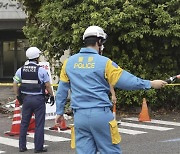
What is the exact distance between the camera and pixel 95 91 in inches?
187

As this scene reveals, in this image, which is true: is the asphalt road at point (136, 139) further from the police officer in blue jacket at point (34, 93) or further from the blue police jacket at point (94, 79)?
the blue police jacket at point (94, 79)

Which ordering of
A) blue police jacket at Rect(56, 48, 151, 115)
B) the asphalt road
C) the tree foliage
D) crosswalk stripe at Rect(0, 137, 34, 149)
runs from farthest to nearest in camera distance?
the tree foliage, crosswalk stripe at Rect(0, 137, 34, 149), the asphalt road, blue police jacket at Rect(56, 48, 151, 115)

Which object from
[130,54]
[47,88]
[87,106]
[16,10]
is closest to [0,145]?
[47,88]

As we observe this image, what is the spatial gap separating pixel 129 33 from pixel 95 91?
8462 mm

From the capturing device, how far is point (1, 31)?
31656 mm

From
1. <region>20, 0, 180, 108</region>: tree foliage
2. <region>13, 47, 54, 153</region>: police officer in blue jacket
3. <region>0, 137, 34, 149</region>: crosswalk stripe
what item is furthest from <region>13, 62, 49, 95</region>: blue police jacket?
<region>20, 0, 180, 108</region>: tree foliage

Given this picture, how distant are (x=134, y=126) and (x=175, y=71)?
11.0 ft

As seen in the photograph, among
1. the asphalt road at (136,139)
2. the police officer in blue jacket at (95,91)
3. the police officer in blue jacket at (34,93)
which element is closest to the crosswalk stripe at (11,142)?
the asphalt road at (136,139)

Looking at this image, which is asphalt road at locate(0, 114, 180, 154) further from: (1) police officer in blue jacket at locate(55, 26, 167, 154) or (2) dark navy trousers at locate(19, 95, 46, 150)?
(1) police officer in blue jacket at locate(55, 26, 167, 154)

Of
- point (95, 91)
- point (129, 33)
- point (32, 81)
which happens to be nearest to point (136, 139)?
point (32, 81)

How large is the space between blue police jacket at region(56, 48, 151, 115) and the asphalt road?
387 cm

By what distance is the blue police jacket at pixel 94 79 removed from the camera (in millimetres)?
4668

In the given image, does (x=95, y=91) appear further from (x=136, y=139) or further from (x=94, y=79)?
(x=136, y=139)

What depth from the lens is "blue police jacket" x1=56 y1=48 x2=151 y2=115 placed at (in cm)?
467
